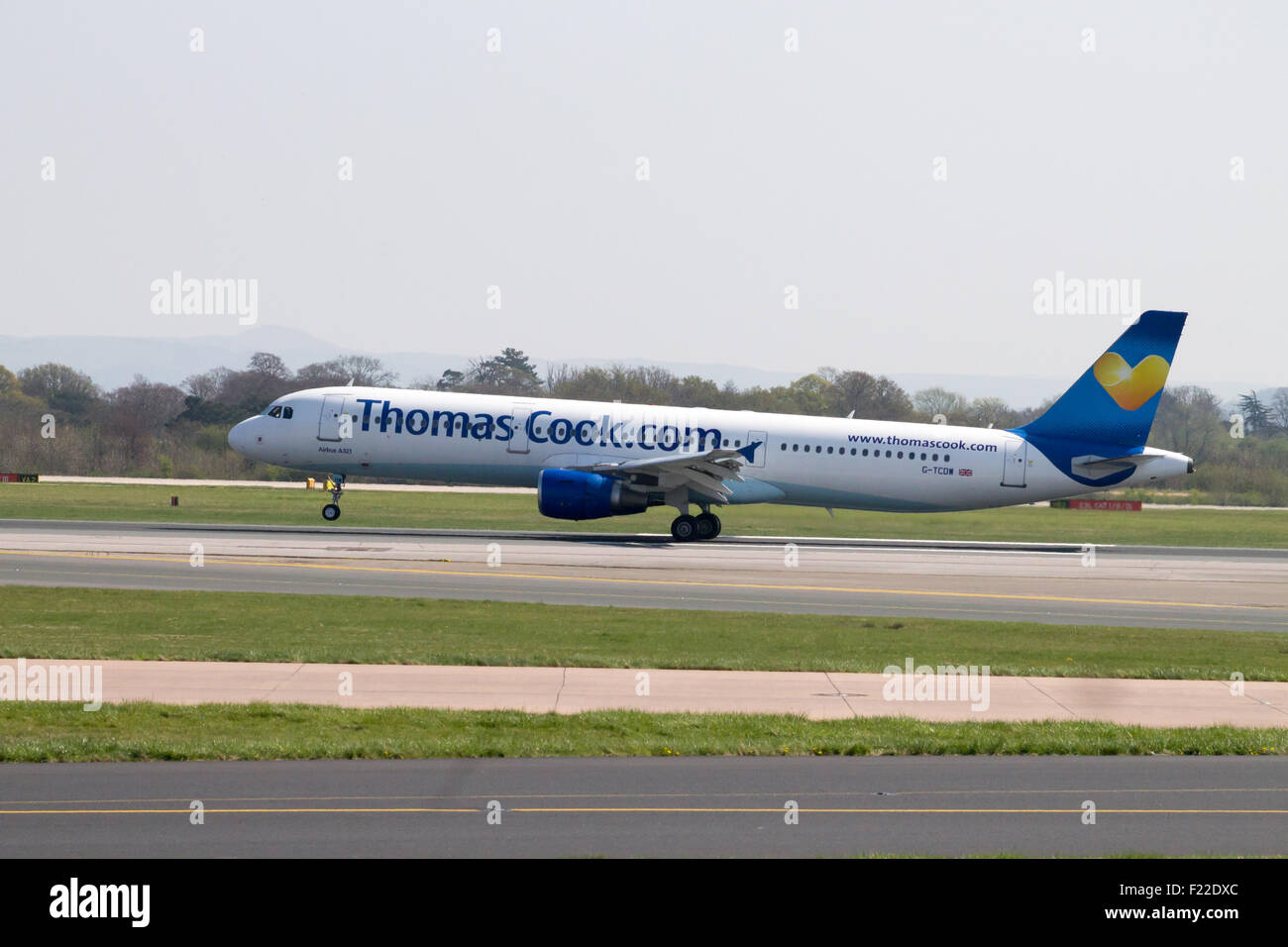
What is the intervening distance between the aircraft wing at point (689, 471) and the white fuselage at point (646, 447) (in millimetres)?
467

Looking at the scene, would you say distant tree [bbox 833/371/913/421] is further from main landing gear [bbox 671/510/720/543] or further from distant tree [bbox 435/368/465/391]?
main landing gear [bbox 671/510/720/543]

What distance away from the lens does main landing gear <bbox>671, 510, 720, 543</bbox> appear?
129 feet

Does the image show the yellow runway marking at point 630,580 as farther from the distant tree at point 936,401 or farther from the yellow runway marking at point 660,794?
the distant tree at point 936,401

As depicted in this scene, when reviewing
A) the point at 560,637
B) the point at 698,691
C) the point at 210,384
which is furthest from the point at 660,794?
the point at 210,384

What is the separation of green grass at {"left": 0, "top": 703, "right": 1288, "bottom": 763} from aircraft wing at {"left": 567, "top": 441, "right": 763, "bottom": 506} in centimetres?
2281

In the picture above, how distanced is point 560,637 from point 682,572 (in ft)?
32.4

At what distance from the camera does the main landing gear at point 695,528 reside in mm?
39281

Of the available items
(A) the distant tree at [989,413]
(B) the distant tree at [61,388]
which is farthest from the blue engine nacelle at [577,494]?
(B) the distant tree at [61,388]

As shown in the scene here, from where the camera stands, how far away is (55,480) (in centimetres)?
6825

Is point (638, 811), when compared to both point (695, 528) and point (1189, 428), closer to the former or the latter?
point (695, 528)

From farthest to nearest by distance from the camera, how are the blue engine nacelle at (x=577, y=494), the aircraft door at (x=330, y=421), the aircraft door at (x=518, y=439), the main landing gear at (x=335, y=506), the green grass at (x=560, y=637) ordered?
the main landing gear at (x=335, y=506)
the aircraft door at (x=330, y=421)
the aircraft door at (x=518, y=439)
the blue engine nacelle at (x=577, y=494)
the green grass at (x=560, y=637)

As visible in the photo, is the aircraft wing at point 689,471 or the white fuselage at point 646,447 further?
the white fuselage at point 646,447

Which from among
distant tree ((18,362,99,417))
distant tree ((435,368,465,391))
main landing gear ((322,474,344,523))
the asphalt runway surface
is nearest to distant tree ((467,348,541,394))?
distant tree ((435,368,465,391))
